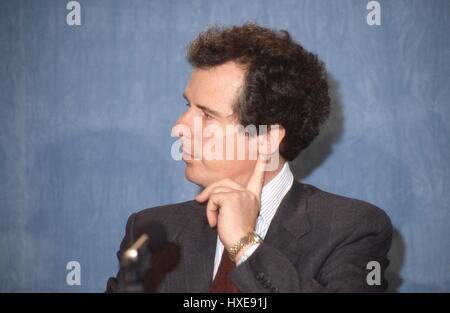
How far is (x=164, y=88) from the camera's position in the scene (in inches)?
75.7

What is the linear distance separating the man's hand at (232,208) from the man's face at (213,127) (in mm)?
126

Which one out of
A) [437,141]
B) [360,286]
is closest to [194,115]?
[360,286]

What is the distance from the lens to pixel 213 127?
1467mm

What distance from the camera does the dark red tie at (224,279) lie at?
4.33 ft

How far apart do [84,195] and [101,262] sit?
26 cm

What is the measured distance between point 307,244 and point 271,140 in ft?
1.03

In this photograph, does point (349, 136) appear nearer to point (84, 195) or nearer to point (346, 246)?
point (346, 246)

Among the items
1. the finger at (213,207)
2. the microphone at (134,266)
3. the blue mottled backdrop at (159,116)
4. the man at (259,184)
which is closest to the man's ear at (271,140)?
the man at (259,184)

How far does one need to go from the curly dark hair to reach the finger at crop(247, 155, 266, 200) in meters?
0.13

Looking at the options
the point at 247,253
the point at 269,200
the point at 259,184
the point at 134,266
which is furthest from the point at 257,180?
the point at 134,266

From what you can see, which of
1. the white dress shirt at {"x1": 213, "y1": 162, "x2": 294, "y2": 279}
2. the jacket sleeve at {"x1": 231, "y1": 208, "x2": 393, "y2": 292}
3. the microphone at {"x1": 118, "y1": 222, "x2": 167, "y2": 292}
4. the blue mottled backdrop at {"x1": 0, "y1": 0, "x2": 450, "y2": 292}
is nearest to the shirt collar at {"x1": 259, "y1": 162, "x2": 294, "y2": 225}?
the white dress shirt at {"x1": 213, "y1": 162, "x2": 294, "y2": 279}

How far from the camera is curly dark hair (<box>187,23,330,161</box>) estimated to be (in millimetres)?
1452

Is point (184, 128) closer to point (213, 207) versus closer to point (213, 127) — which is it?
point (213, 127)

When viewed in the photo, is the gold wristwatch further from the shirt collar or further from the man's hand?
the shirt collar
